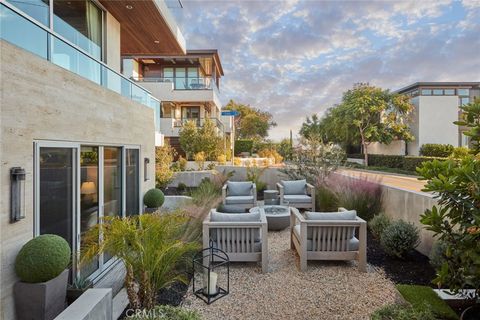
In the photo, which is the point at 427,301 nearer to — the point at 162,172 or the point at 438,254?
the point at 438,254

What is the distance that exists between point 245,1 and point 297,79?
34.8 ft

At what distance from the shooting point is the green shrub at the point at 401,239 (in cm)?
492

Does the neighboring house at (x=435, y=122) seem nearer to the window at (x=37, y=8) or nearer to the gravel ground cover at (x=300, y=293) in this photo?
the gravel ground cover at (x=300, y=293)

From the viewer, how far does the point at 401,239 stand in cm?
495

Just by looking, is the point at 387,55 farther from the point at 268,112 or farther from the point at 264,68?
the point at 268,112

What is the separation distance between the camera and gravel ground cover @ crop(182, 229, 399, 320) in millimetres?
3596

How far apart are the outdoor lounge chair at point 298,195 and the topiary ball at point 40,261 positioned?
6516 millimetres

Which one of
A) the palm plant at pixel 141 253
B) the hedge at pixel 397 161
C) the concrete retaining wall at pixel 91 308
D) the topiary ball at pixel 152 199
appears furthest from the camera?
the hedge at pixel 397 161

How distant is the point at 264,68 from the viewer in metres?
20.6

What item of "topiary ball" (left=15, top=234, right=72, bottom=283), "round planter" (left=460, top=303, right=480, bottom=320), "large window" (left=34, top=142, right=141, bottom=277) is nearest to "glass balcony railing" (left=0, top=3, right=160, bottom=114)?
"large window" (left=34, top=142, right=141, bottom=277)

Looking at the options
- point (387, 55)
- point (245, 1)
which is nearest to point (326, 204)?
point (245, 1)

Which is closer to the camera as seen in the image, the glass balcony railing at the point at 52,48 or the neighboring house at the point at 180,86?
the glass balcony railing at the point at 52,48

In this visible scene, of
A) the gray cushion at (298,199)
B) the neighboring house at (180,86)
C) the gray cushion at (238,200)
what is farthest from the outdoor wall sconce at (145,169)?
the neighboring house at (180,86)

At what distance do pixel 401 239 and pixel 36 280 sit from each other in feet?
16.9
